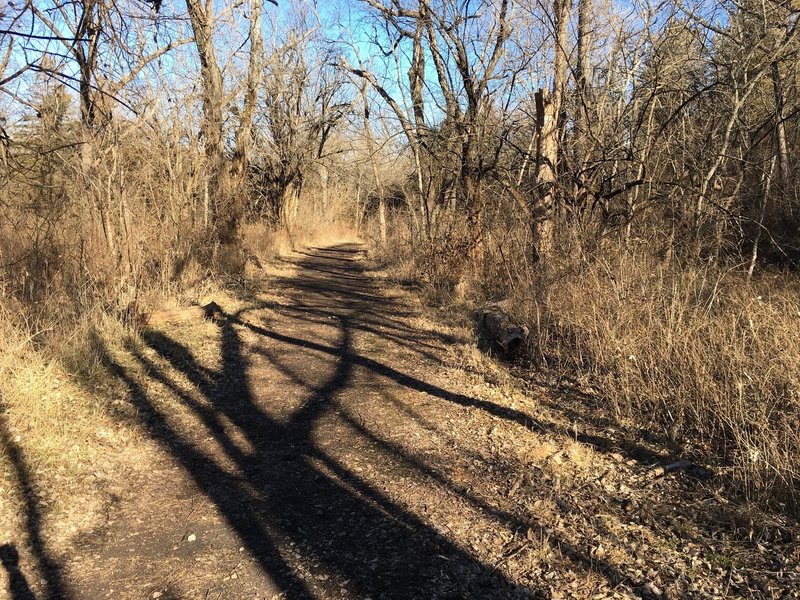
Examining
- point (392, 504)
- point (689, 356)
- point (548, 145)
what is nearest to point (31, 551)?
point (392, 504)

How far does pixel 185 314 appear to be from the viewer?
7691 millimetres

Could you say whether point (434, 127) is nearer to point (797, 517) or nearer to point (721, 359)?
point (721, 359)

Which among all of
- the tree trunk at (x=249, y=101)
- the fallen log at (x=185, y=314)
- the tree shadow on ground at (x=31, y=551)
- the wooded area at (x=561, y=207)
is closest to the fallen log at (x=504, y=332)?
the wooded area at (x=561, y=207)

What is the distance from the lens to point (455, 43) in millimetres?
9547

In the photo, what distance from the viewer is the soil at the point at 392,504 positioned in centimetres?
255

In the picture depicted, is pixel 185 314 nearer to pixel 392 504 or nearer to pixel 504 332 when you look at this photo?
pixel 504 332

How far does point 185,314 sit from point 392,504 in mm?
5500

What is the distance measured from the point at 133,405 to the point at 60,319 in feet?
6.13

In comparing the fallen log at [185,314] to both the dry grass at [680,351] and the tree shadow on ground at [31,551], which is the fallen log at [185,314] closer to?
the tree shadow on ground at [31,551]

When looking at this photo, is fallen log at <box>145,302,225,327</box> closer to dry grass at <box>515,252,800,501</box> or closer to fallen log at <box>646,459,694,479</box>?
dry grass at <box>515,252,800,501</box>

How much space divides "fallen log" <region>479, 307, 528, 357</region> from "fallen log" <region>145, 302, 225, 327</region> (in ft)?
13.2

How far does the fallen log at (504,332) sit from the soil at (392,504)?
1.50 ft

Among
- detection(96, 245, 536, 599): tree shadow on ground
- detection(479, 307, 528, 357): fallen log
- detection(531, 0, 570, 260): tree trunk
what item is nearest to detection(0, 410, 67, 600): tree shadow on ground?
detection(96, 245, 536, 599): tree shadow on ground

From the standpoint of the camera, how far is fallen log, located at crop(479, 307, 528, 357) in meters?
6.14
